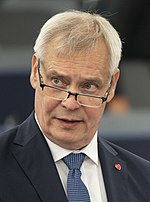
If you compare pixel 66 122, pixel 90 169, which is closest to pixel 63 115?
pixel 66 122

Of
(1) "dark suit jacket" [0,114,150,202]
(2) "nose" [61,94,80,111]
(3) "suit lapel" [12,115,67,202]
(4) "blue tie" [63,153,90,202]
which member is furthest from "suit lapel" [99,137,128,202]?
(2) "nose" [61,94,80,111]

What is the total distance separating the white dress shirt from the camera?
6.75ft

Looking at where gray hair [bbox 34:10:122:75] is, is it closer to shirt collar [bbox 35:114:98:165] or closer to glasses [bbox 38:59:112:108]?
glasses [bbox 38:59:112:108]

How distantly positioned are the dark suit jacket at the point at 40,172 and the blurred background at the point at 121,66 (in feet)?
A: 5.14

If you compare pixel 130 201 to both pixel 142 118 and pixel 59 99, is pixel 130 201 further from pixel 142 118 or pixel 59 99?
pixel 142 118

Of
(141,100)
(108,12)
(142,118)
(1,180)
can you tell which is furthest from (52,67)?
(141,100)

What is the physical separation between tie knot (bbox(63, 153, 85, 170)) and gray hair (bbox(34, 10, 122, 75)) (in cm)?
31

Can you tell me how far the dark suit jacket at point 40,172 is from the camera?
1934mm

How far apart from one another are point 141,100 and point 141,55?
0.60m

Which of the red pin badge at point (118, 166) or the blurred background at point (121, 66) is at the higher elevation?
the red pin badge at point (118, 166)

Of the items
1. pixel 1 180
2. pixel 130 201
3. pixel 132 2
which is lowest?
pixel 132 2

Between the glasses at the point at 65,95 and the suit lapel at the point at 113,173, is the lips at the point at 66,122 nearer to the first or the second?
the glasses at the point at 65,95

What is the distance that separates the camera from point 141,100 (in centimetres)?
655

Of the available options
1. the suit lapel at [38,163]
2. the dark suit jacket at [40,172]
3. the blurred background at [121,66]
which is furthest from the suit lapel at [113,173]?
the blurred background at [121,66]
